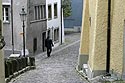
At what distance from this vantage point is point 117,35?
1554 cm

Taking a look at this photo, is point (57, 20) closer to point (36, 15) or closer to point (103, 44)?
point (36, 15)

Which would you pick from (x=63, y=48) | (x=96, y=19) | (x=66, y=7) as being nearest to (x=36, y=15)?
(x=63, y=48)

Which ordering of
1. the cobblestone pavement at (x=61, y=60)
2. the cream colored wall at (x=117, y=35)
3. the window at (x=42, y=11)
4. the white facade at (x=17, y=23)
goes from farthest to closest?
the window at (x=42, y=11)
the white facade at (x=17, y=23)
the cobblestone pavement at (x=61, y=60)
the cream colored wall at (x=117, y=35)

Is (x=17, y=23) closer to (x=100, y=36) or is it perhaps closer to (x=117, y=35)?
(x=100, y=36)

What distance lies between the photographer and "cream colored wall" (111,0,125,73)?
15.2m

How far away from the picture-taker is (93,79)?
16.1 metres

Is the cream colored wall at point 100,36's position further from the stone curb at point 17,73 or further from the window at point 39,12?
the window at point 39,12

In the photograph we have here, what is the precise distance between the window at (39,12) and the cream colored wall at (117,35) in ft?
64.6

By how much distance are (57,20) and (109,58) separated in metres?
27.6

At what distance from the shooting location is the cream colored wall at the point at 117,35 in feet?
49.9

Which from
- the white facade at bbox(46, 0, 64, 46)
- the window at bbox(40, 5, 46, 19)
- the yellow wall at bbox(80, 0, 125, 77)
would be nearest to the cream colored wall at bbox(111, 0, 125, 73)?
the yellow wall at bbox(80, 0, 125, 77)

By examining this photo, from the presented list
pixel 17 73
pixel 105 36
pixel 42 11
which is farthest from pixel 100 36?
pixel 42 11

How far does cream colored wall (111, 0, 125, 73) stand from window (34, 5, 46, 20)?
19691 mm

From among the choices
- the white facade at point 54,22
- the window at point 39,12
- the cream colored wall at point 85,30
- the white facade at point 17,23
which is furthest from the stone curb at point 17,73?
the white facade at point 54,22
